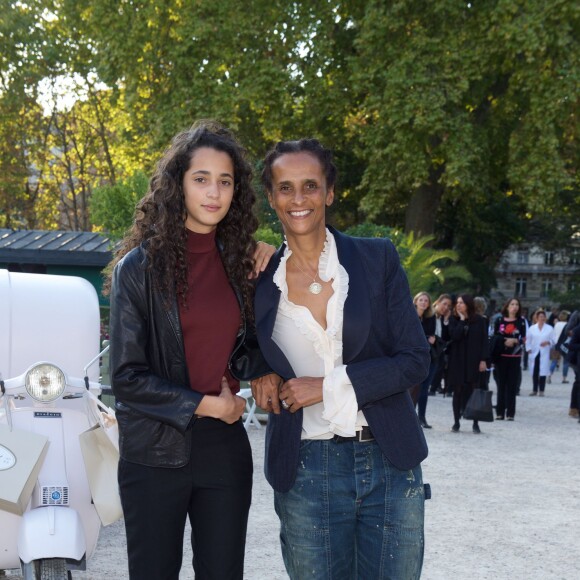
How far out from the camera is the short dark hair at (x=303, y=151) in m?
3.24

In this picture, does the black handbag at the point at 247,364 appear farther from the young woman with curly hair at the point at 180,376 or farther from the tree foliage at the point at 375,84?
the tree foliage at the point at 375,84

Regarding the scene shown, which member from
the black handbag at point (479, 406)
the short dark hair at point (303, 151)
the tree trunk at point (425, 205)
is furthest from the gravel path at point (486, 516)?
the tree trunk at point (425, 205)

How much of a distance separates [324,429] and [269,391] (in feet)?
0.65

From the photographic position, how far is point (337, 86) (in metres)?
26.8

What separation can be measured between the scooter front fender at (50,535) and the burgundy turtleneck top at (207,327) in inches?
39.9

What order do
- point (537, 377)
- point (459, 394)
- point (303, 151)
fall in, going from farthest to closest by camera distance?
1. point (537, 377)
2. point (459, 394)
3. point (303, 151)

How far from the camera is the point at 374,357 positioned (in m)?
3.16

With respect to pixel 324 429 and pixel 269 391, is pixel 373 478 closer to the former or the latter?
pixel 324 429

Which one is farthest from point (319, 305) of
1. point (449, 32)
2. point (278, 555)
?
point (449, 32)

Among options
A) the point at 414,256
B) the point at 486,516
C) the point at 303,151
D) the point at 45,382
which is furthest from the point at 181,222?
the point at 414,256

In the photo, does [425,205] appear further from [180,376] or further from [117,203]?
[180,376]

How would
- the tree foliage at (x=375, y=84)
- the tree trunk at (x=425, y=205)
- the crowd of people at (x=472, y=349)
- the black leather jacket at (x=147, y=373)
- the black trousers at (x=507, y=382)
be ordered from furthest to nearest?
the tree trunk at (x=425, y=205), the tree foliage at (x=375, y=84), the black trousers at (x=507, y=382), the crowd of people at (x=472, y=349), the black leather jacket at (x=147, y=373)

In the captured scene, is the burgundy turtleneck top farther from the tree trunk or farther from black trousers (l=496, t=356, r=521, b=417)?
the tree trunk

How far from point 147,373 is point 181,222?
47cm
